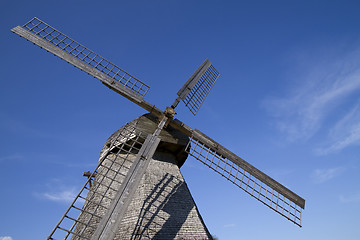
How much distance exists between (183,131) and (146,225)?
141 inches

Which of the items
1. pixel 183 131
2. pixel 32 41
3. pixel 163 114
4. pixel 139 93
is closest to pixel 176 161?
pixel 183 131

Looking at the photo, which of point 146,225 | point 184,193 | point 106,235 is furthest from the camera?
point 184,193

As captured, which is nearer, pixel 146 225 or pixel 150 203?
pixel 146 225

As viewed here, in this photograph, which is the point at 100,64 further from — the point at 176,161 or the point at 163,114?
the point at 176,161

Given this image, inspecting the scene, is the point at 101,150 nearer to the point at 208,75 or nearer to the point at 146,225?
the point at 146,225

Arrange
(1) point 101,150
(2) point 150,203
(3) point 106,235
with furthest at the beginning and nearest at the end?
1. (1) point 101,150
2. (2) point 150,203
3. (3) point 106,235

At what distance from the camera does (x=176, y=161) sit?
10008 mm

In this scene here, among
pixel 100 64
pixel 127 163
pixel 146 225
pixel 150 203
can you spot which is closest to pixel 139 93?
pixel 100 64

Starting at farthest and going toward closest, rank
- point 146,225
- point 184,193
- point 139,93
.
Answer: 1. point 139,93
2. point 184,193
3. point 146,225

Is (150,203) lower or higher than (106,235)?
higher

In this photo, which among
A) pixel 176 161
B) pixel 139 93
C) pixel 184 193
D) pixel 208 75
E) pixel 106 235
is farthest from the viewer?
pixel 208 75

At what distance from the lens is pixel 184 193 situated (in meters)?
8.38

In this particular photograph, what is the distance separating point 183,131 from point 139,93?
2151 millimetres

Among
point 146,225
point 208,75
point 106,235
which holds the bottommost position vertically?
point 106,235
